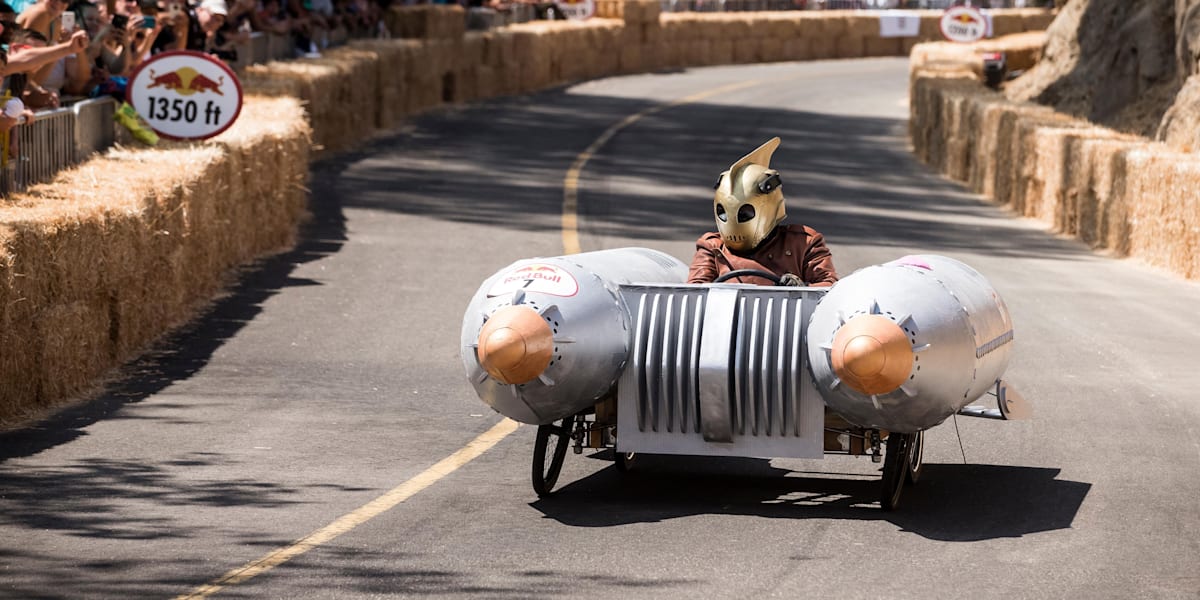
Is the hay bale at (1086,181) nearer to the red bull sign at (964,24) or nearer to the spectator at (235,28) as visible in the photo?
the spectator at (235,28)

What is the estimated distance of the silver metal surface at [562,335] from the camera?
9.06 meters

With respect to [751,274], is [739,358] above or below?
below

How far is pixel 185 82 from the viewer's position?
18375 mm

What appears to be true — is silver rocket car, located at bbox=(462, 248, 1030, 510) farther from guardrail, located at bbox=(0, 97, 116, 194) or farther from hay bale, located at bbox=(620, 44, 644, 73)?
hay bale, located at bbox=(620, 44, 644, 73)

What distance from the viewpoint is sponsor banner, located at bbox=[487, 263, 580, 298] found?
9.16 m

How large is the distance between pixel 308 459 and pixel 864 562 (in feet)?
11.3

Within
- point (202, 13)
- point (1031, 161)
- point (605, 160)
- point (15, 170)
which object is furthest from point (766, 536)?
point (605, 160)

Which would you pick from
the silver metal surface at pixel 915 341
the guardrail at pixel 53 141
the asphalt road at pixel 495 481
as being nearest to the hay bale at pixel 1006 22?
the asphalt road at pixel 495 481

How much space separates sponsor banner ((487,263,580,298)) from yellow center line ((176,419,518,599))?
1141 millimetres

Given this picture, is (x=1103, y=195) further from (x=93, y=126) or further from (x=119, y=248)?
(x=119, y=248)

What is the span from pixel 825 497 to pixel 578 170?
1848 centimetres

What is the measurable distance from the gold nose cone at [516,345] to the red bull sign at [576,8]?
1751 inches

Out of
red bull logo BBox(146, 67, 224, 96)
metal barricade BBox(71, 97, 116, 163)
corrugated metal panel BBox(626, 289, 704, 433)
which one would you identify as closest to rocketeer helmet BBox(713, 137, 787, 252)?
corrugated metal panel BBox(626, 289, 704, 433)

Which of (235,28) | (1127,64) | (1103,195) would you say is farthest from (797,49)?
(1103,195)
